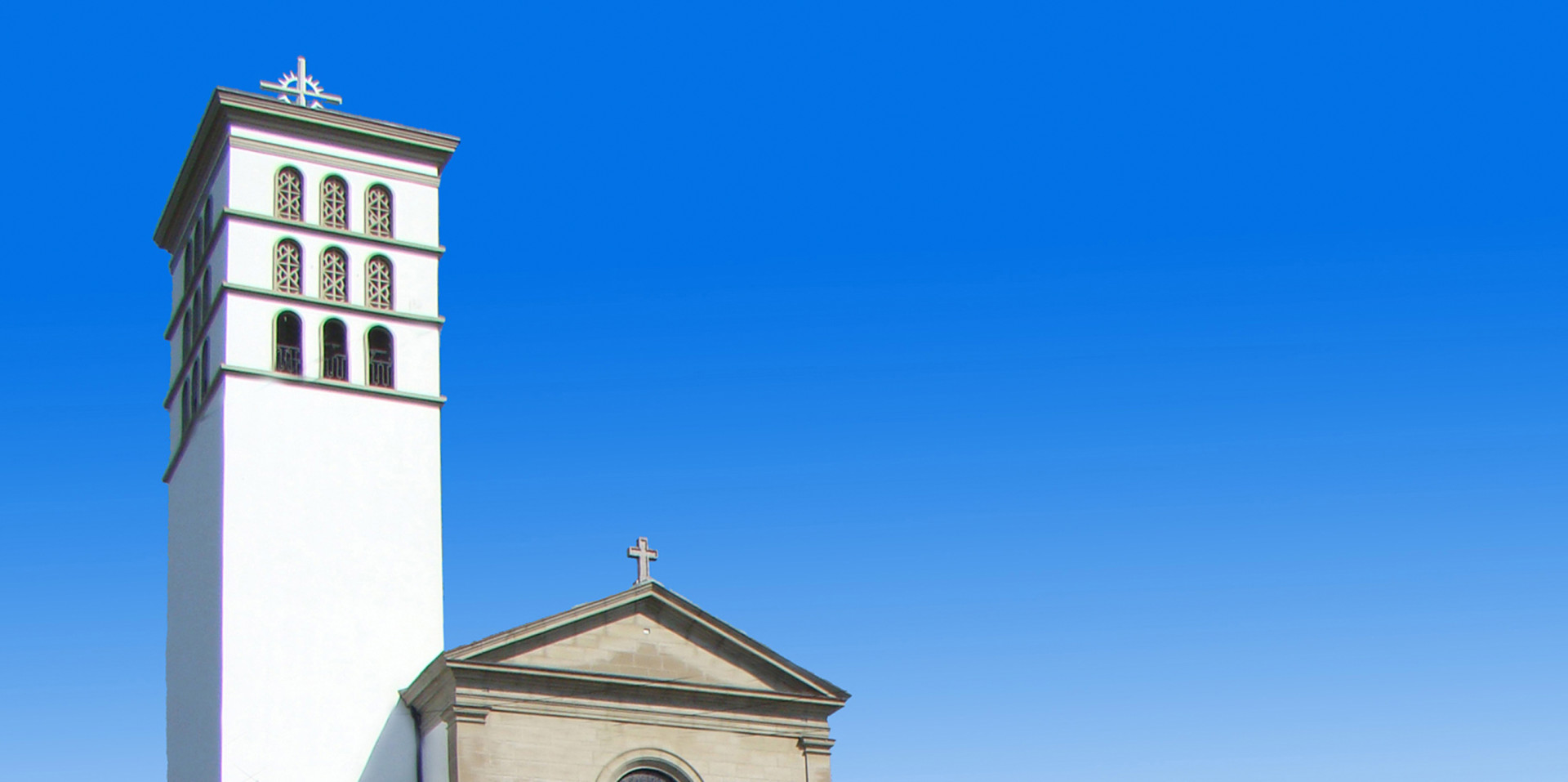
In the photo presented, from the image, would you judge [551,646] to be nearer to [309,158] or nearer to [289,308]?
[289,308]

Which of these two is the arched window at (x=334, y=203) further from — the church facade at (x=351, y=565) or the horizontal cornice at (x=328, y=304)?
the horizontal cornice at (x=328, y=304)

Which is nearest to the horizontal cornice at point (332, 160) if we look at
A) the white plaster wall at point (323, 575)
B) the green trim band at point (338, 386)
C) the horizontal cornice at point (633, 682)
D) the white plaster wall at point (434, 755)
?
the green trim band at point (338, 386)

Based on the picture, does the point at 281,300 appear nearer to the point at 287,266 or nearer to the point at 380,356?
the point at 287,266

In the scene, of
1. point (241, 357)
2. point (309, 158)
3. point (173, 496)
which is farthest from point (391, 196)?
point (173, 496)

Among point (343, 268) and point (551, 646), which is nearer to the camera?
point (551, 646)

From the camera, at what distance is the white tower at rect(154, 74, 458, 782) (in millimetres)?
33469

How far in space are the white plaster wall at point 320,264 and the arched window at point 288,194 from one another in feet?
1.32

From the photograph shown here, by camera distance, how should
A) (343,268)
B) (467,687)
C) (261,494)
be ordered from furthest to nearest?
1. (343,268)
2. (261,494)
3. (467,687)

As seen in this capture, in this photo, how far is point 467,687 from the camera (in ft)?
106

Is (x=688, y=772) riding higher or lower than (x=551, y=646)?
lower

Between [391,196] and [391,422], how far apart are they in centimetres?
512

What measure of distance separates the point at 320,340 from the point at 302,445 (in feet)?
7.58

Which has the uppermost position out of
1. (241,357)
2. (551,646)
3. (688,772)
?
(241,357)

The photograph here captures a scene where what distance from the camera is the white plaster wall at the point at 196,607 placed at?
3359 cm
